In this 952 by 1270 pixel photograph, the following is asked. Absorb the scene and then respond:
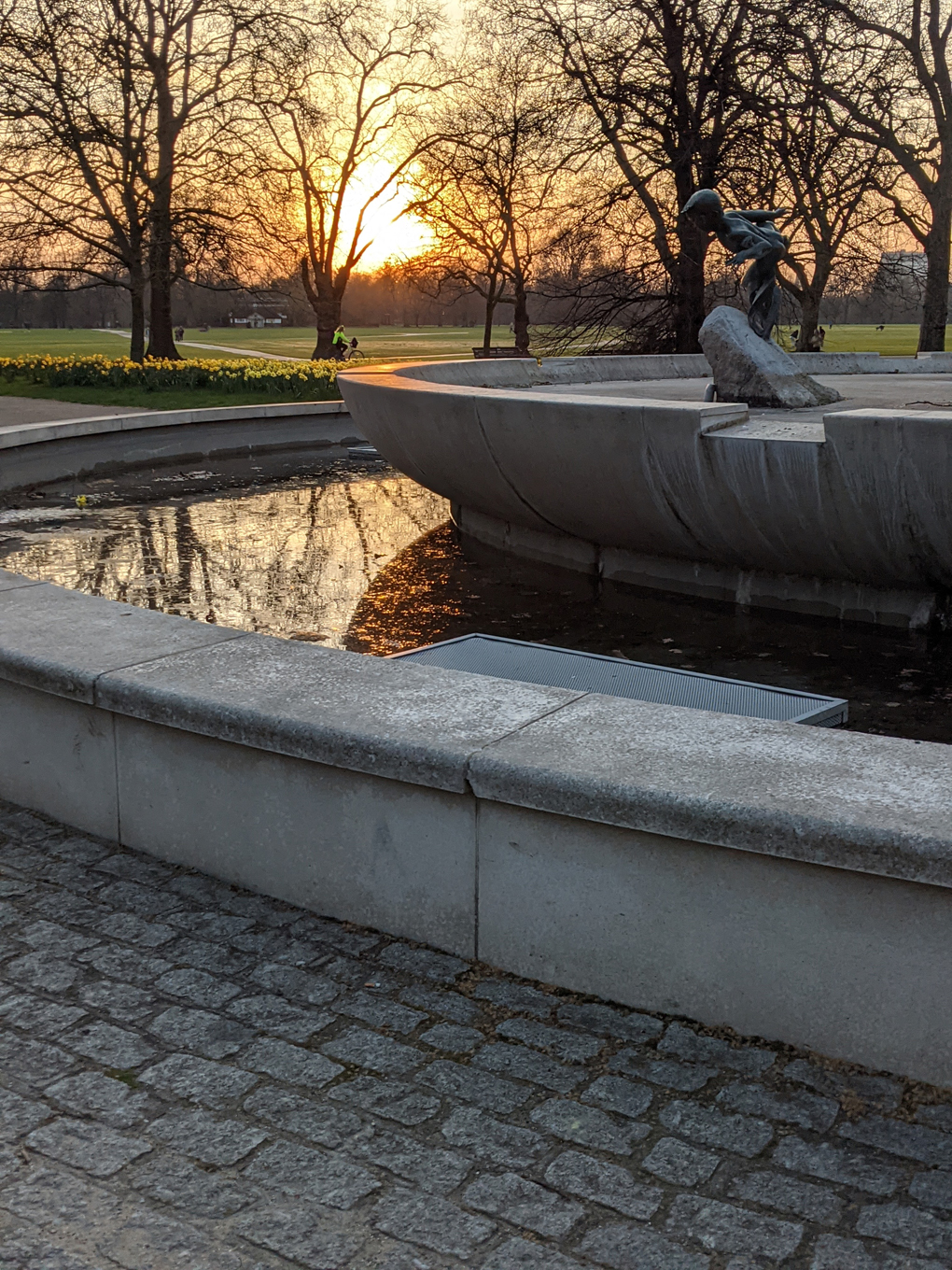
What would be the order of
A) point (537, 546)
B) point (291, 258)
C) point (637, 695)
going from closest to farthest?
point (637, 695) → point (537, 546) → point (291, 258)

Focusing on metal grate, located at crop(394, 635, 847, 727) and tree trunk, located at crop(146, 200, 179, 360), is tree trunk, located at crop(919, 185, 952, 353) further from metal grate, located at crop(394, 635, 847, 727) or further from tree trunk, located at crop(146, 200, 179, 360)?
metal grate, located at crop(394, 635, 847, 727)

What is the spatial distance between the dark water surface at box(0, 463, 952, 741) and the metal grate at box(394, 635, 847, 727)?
66 centimetres

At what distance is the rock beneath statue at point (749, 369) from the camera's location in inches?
331

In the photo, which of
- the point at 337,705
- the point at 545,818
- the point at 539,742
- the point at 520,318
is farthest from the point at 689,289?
the point at 520,318

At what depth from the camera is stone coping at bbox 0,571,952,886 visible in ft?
8.21

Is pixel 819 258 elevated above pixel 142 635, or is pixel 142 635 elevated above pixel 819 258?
pixel 819 258

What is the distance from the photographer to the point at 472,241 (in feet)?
145

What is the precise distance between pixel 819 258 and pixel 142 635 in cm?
3144

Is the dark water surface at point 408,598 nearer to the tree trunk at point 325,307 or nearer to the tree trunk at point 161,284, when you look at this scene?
the tree trunk at point 161,284

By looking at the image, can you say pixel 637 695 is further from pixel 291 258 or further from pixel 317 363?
pixel 291 258

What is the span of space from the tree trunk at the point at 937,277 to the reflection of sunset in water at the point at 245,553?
915 inches

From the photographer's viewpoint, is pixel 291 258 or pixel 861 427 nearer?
pixel 861 427

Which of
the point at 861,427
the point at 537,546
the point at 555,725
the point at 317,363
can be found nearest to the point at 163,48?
the point at 317,363

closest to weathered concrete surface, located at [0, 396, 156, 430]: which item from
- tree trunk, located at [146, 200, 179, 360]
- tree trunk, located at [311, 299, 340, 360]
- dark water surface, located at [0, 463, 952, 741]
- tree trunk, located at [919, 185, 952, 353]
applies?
dark water surface, located at [0, 463, 952, 741]
